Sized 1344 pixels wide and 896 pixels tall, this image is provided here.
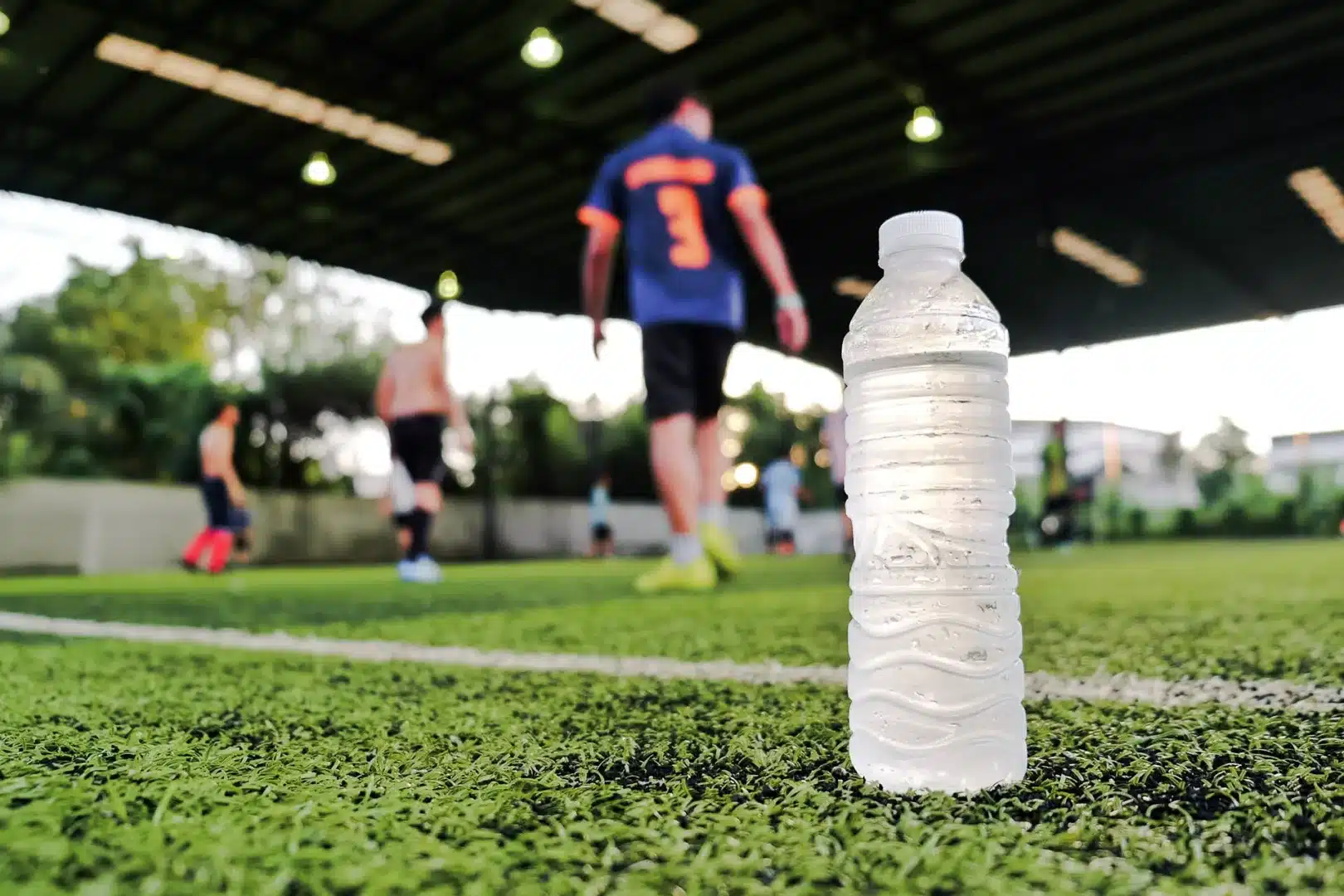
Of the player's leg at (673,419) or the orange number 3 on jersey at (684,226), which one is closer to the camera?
the player's leg at (673,419)

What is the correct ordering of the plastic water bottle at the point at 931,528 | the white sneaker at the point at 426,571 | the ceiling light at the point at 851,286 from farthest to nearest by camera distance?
the ceiling light at the point at 851,286
the white sneaker at the point at 426,571
the plastic water bottle at the point at 931,528

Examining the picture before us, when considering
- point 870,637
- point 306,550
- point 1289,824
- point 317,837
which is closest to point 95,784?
point 317,837

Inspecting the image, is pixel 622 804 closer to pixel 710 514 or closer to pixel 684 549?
pixel 684 549

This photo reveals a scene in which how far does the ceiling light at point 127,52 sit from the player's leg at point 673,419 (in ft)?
32.0

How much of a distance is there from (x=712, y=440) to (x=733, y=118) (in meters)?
9.23

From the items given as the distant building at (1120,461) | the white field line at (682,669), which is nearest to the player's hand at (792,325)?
the white field line at (682,669)

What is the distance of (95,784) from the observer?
1.02 meters

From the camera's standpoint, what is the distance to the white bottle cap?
1.23m

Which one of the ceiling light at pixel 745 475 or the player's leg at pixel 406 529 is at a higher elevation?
the ceiling light at pixel 745 475

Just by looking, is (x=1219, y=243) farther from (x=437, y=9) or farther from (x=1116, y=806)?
(x=1116, y=806)

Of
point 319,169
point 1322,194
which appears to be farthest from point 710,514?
point 1322,194

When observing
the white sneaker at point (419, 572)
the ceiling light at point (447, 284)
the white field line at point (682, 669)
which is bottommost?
the white sneaker at point (419, 572)

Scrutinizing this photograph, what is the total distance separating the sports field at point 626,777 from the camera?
2.45 ft

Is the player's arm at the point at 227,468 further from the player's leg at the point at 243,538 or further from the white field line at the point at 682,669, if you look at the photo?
the white field line at the point at 682,669
